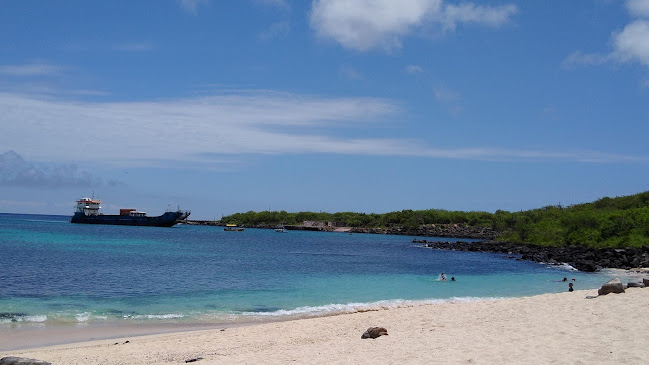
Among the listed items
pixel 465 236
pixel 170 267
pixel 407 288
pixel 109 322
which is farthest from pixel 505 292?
pixel 465 236

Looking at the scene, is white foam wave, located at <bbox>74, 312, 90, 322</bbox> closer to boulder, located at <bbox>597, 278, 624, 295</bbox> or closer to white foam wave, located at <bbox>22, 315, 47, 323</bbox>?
white foam wave, located at <bbox>22, 315, 47, 323</bbox>

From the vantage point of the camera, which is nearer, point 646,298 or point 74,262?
point 646,298

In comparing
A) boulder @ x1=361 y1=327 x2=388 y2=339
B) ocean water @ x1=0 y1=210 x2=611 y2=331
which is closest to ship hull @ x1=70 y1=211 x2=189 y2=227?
ocean water @ x1=0 y1=210 x2=611 y2=331

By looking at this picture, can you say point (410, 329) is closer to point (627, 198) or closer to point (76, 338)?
point (76, 338)

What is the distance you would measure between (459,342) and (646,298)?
23.7 ft

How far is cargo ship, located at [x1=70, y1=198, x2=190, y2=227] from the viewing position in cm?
12762

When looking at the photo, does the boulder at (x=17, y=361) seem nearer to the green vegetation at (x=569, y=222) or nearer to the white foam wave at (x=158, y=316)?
the white foam wave at (x=158, y=316)

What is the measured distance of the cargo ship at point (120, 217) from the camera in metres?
128

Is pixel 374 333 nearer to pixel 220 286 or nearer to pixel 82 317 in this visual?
pixel 82 317

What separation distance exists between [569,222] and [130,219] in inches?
3814

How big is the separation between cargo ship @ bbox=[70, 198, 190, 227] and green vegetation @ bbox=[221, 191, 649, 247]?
58142mm

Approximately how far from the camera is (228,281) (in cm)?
3039

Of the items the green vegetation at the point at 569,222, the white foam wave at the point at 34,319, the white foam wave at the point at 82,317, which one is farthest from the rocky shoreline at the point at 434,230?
the white foam wave at the point at 34,319

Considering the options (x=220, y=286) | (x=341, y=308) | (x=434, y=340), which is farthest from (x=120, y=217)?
(x=434, y=340)
